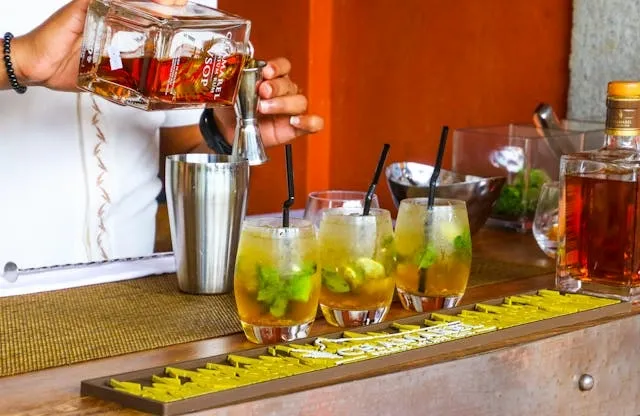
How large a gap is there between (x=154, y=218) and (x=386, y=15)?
124 cm

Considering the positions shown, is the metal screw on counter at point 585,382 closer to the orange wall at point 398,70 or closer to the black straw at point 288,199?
the black straw at point 288,199

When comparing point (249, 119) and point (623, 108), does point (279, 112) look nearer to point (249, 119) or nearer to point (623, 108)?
point (249, 119)

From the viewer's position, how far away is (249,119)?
1.65 meters

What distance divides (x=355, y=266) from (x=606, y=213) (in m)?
0.42

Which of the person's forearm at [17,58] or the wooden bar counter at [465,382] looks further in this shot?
the person's forearm at [17,58]

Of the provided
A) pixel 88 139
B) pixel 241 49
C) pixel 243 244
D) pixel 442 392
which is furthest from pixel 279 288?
pixel 88 139

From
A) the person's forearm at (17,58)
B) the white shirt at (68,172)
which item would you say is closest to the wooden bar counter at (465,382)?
the person's forearm at (17,58)

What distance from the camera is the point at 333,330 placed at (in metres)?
1.35

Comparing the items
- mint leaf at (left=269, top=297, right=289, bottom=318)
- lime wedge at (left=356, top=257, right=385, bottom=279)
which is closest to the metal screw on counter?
lime wedge at (left=356, top=257, right=385, bottom=279)

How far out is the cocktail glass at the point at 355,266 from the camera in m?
1.34

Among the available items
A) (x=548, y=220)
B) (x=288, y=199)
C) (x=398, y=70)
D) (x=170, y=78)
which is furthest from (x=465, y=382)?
(x=398, y=70)

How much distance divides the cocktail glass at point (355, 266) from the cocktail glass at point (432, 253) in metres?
0.07

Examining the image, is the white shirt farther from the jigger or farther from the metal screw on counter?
Result: the metal screw on counter

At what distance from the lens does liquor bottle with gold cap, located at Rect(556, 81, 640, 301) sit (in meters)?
1.53
